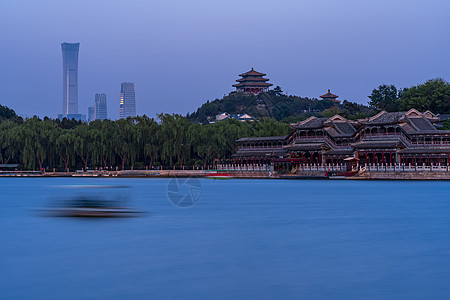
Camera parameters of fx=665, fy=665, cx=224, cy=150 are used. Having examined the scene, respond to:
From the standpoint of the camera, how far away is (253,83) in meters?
181

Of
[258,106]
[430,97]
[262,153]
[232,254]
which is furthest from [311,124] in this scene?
[258,106]

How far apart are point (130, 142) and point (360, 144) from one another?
108ft

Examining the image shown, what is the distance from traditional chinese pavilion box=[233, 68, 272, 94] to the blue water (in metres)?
143

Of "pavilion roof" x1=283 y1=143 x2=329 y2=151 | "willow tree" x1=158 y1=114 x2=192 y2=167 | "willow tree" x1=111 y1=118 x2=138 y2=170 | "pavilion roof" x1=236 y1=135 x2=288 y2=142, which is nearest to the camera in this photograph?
"pavilion roof" x1=283 y1=143 x2=329 y2=151

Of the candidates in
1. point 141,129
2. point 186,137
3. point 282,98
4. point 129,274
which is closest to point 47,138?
point 141,129

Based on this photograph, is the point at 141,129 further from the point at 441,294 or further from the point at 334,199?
the point at 441,294

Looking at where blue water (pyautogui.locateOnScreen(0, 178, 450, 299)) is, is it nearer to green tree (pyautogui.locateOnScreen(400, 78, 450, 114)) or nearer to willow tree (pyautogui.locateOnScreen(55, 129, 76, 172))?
willow tree (pyautogui.locateOnScreen(55, 129, 76, 172))

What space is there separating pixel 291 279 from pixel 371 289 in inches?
91.9

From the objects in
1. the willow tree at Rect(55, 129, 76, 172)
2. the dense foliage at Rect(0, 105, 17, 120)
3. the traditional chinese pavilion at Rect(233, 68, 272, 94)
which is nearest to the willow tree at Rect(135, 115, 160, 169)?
the willow tree at Rect(55, 129, 76, 172)

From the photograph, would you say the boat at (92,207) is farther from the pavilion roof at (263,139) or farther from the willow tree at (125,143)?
the willow tree at (125,143)

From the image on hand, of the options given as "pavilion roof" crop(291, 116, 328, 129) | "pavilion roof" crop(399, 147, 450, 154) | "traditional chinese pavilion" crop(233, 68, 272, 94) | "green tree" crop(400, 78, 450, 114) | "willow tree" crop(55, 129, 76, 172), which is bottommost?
"pavilion roof" crop(399, 147, 450, 154)

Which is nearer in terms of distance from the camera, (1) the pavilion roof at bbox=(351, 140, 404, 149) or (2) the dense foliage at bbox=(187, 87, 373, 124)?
(1) the pavilion roof at bbox=(351, 140, 404, 149)

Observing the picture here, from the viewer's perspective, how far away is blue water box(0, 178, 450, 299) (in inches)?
680

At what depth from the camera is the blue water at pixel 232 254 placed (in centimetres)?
1727
